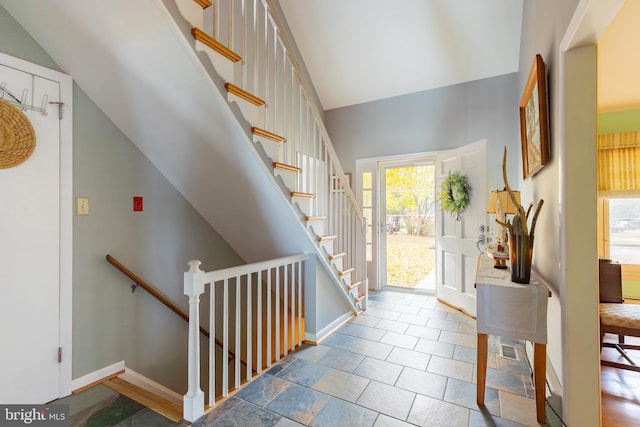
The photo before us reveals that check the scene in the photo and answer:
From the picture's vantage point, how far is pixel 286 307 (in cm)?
244

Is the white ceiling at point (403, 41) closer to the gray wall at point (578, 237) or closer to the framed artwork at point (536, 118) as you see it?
the framed artwork at point (536, 118)

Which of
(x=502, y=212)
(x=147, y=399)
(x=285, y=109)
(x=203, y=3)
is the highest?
(x=203, y=3)

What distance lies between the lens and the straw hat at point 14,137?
164 cm

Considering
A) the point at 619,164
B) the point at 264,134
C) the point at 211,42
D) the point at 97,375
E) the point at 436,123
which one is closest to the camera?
the point at 211,42

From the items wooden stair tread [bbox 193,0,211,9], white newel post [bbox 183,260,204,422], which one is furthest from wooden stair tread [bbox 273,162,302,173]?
wooden stair tread [bbox 193,0,211,9]

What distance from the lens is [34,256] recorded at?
178cm

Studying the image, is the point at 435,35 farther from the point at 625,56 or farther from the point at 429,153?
the point at 625,56

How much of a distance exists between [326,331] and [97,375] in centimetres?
180

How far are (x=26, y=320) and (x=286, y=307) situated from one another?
1651mm

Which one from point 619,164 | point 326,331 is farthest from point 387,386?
point 619,164

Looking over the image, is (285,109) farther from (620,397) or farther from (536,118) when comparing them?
(620,397)

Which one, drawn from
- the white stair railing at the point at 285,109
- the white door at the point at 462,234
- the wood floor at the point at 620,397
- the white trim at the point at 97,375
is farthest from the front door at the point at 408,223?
the white trim at the point at 97,375

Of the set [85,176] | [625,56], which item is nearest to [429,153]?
[625,56]

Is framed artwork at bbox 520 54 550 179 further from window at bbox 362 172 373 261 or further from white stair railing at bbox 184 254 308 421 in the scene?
window at bbox 362 172 373 261
